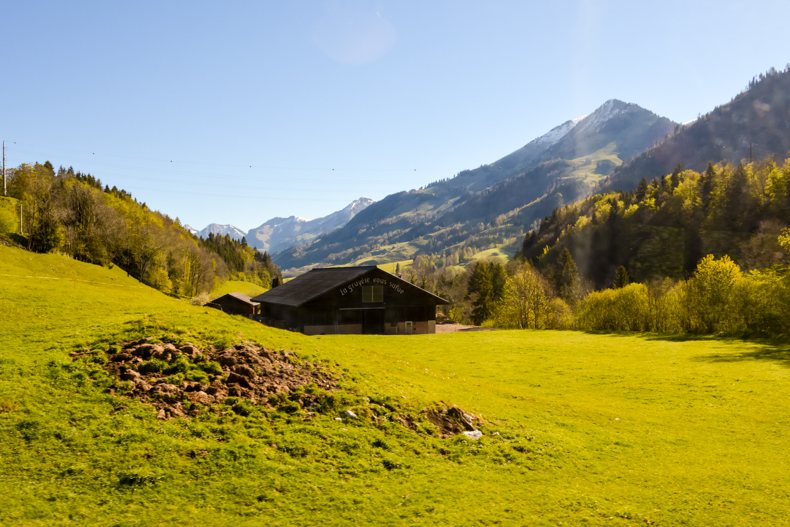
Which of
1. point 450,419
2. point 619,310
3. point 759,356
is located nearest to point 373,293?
point 619,310

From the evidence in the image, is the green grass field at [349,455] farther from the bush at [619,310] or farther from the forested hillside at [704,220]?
the forested hillside at [704,220]

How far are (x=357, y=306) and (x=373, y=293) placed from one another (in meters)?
3.43

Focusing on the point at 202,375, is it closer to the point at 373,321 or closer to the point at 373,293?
the point at 373,293

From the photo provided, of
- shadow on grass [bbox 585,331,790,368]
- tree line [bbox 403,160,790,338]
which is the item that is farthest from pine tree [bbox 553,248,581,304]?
shadow on grass [bbox 585,331,790,368]

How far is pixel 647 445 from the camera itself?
63.7 feet

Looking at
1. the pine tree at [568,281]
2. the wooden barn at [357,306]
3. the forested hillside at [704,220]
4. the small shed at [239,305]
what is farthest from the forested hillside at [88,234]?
the forested hillside at [704,220]

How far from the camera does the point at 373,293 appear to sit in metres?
76.5

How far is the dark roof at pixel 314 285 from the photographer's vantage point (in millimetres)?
74875

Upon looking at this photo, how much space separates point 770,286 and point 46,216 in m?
113

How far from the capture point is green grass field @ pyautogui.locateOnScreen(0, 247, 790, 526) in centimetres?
1189

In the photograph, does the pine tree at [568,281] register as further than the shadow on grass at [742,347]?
Yes

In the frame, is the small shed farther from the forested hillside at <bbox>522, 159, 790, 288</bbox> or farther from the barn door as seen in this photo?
the forested hillside at <bbox>522, 159, 790, 288</bbox>

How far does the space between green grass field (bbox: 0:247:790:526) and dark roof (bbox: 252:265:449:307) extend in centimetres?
4865

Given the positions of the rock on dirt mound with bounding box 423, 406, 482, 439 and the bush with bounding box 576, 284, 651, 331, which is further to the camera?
the bush with bounding box 576, 284, 651, 331
